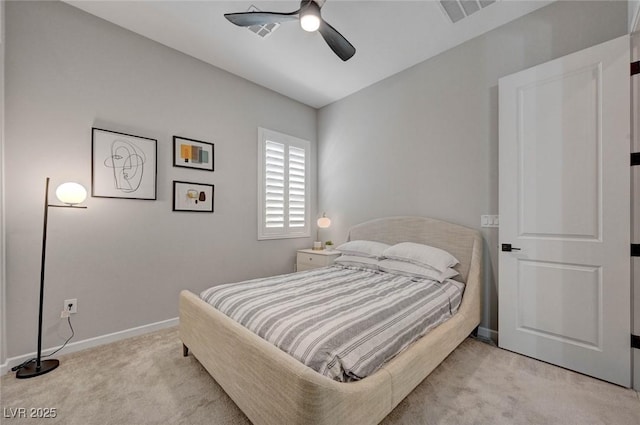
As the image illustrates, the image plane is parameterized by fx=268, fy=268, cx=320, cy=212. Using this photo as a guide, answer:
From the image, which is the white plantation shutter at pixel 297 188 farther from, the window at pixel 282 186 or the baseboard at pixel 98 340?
the baseboard at pixel 98 340

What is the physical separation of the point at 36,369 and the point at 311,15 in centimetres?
320

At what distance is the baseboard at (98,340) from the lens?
2.00 meters

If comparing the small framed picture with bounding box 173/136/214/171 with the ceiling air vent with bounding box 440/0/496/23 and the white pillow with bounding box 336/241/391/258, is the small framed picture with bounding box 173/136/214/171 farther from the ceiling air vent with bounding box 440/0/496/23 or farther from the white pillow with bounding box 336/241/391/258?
the ceiling air vent with bounding box 440/0/496/23

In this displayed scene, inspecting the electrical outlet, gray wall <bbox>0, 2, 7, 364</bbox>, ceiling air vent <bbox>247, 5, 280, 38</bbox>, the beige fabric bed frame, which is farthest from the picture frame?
ceiling air vent <bbox>247, 5, 280, 38</bbox>

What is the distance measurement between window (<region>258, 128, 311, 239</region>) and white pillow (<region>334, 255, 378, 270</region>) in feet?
3.52

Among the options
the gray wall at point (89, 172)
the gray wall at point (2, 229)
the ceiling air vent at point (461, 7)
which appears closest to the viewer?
the gray wall at point (2, 229)

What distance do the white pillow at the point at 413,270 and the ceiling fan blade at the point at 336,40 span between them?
193 cm

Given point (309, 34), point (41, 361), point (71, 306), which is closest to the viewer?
point (41, 361)

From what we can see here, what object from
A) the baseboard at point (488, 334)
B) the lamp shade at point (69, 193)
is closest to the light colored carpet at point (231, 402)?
the baseboard at point (488, 334)

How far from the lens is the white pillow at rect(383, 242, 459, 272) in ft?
7.95

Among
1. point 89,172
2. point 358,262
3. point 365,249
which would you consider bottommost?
point 358,262

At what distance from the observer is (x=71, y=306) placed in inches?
89.0

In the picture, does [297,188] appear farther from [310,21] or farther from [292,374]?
[292,374]

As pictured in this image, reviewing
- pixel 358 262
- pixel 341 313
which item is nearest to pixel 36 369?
pixel 341 313
